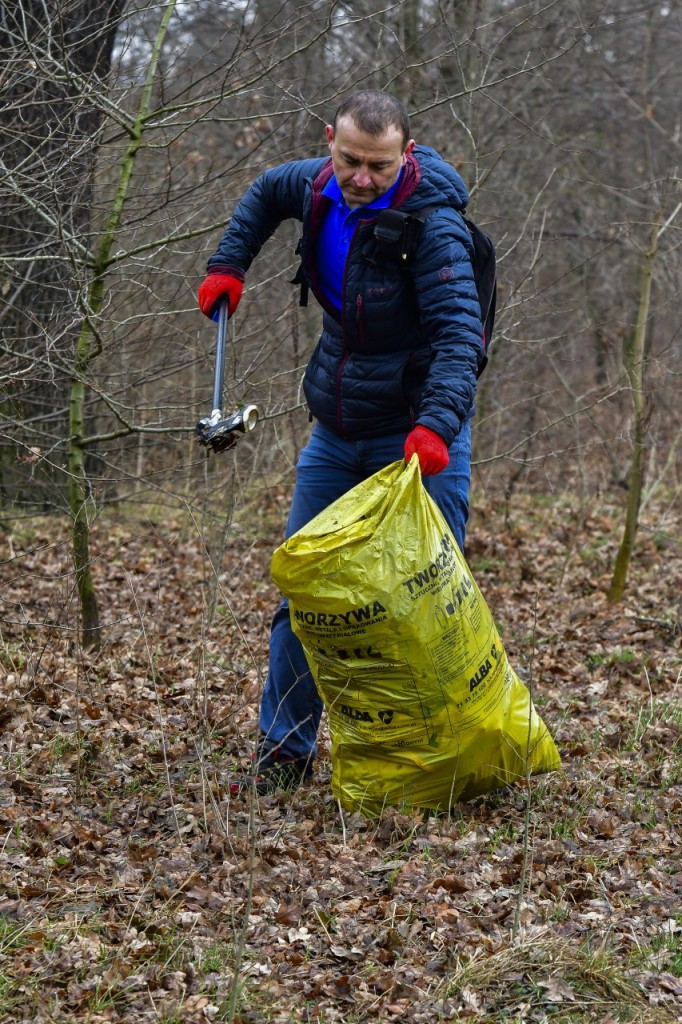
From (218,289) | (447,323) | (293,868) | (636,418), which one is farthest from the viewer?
(636,418)

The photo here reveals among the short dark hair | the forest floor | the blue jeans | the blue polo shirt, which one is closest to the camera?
the forest floor

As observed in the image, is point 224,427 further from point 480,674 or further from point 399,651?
point 480,674

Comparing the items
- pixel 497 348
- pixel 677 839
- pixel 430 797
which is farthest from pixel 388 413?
pixel 497 348

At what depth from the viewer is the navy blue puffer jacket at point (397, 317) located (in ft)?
11.4

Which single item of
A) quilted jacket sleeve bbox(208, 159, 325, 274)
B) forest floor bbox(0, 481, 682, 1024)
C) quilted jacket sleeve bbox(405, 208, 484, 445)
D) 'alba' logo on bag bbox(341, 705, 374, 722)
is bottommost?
forest floor bbox(0, 481, 682, 1024)

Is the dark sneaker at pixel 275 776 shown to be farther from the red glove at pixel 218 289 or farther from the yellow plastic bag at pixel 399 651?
the red glove at pixel 218 289

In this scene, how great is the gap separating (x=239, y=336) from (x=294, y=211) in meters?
→ 2.02

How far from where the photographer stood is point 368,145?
338 centimetres

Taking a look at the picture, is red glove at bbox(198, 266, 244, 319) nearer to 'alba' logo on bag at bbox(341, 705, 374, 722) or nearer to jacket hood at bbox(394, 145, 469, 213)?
jacket hood at bbox(394, 145, 469, 213)

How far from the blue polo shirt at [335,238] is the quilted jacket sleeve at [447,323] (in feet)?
0.75

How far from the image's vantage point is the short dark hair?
3.37 metres

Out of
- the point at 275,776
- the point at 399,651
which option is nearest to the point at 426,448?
the point at 399,651

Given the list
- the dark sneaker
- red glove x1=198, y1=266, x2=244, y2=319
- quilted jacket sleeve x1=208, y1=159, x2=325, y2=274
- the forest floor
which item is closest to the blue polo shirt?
quilted jacket sleeve x1=208, y1=159, x2=325, y2=274

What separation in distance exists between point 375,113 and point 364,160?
0.46 feet
